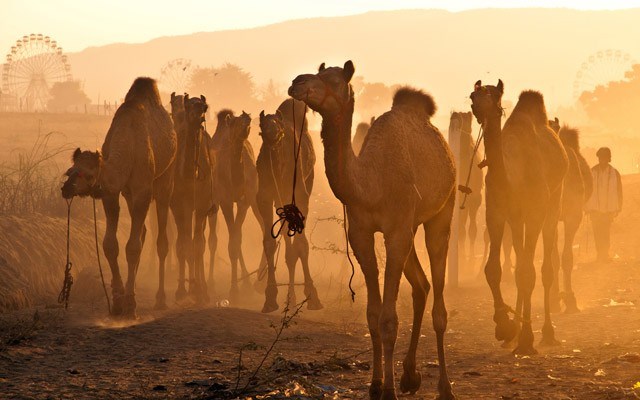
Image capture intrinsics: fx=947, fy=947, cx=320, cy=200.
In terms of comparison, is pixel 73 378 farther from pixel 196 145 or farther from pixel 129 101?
pixel 196 145

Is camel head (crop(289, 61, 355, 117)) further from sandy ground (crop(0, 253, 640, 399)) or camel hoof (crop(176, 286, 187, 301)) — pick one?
camel hoof (crop(176, 286, 187, 301))

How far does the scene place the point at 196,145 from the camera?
15.0 metres

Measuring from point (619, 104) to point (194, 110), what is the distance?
90.1m

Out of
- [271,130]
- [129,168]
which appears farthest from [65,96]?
[129,168]

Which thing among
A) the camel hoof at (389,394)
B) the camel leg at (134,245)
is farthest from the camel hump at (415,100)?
the camel leg at (134,245)

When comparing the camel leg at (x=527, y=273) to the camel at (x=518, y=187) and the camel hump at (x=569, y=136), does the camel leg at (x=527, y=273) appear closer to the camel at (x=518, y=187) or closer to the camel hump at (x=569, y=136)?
the camel at (x=518, y=187)

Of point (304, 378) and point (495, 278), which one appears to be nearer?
point (304, 378)

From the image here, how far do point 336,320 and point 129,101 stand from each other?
4.38 meters

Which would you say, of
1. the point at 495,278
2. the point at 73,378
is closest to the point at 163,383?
the point at 73,378

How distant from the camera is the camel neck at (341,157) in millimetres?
7602

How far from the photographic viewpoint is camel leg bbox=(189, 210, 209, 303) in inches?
591

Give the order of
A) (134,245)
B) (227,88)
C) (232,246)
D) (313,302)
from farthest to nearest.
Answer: (227,88)
(232,246)
(313,302)
(134,245)

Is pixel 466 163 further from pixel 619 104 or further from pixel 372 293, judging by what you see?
pixel 619 104

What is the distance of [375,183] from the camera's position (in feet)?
26.2
